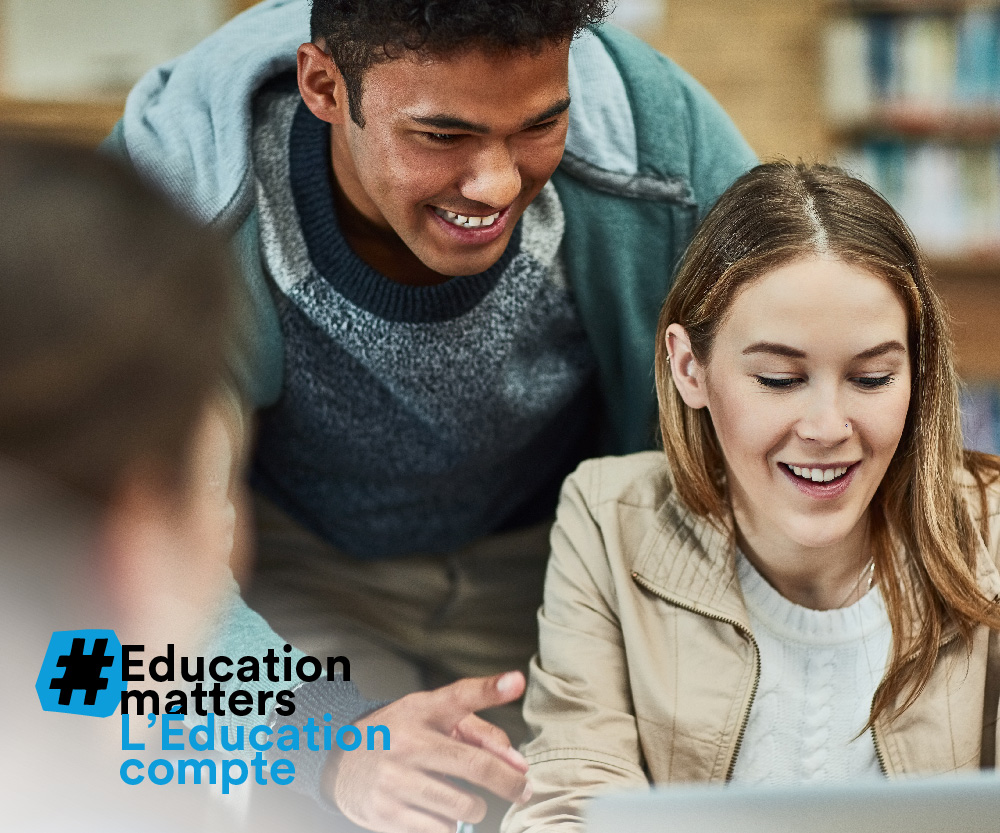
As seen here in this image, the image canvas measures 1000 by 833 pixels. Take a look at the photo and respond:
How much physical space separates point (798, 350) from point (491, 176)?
1.09ft

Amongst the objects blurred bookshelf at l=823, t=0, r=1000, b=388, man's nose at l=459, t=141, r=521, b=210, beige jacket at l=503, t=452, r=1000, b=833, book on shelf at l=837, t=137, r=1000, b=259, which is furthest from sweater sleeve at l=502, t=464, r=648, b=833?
book on shelf at l=837, t=137, r=1000, b=259

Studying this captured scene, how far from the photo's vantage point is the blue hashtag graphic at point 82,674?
0.83 m

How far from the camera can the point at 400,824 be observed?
3.55ft

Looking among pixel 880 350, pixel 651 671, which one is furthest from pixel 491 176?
pixel 651 671

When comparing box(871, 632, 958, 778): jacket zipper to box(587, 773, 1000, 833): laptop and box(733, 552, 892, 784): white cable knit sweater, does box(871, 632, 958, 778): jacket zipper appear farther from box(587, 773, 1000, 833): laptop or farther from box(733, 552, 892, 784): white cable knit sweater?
box(587, 773, 1000, 833): laptop

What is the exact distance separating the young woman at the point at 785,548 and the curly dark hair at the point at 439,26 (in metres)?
0.28

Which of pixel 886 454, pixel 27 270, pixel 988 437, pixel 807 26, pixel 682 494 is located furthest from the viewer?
pixel 807 26

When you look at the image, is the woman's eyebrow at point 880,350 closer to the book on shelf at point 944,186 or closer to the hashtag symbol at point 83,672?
the hashtag symbol at point 83,672

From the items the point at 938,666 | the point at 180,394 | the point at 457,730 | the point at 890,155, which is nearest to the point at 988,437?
the point at 890,155

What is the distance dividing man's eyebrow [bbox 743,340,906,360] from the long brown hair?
4 centimetres

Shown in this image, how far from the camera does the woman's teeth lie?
1.11 metres

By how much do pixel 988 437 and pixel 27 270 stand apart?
2.72 metres

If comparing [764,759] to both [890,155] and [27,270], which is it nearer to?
[27,270]

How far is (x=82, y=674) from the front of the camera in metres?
0.98
